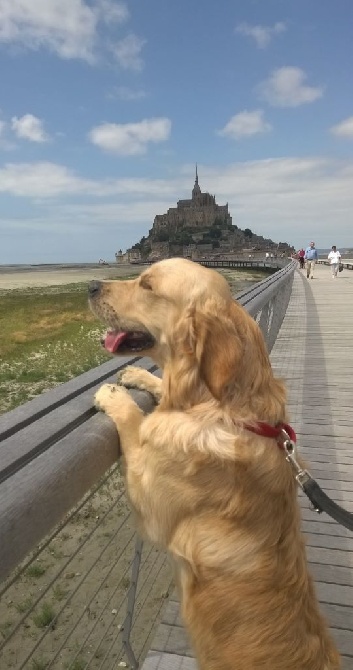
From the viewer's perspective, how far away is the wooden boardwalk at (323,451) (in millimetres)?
2848

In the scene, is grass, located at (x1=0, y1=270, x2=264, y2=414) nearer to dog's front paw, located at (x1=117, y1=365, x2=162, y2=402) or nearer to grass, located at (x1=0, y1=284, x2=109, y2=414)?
grass, located at (x1=0, y1=284, x2=109, y2=414)

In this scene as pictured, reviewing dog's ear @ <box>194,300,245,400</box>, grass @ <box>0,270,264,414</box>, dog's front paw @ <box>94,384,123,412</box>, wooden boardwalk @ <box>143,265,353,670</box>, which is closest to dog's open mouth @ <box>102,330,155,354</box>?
dog's ear @ <box>194,300,245,400</box>

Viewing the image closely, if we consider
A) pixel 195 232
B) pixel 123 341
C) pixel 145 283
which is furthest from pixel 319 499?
pixel 195 232

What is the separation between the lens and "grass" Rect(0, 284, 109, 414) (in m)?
13.6

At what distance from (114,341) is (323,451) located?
10.2ft

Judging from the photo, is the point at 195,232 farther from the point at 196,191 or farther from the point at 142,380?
the point at 142,380

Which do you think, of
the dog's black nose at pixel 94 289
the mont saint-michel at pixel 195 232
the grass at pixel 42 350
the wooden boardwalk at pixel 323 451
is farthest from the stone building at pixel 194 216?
the dog's black nose at pixel 94 289

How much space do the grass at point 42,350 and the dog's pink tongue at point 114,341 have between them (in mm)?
4427

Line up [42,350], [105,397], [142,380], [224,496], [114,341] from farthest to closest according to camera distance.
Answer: [42,350] < [114,341] < [142,380] < [105,397] < [224,496]

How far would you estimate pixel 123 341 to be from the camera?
123 inches

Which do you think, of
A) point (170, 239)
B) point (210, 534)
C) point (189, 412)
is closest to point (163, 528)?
point (210, 534)

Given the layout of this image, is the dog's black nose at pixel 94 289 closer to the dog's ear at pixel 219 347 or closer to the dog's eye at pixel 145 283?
the dog's eye at pixel 145 283

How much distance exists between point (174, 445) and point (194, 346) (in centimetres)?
53

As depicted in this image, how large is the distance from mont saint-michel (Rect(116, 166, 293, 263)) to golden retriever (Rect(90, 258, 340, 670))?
536 feet
